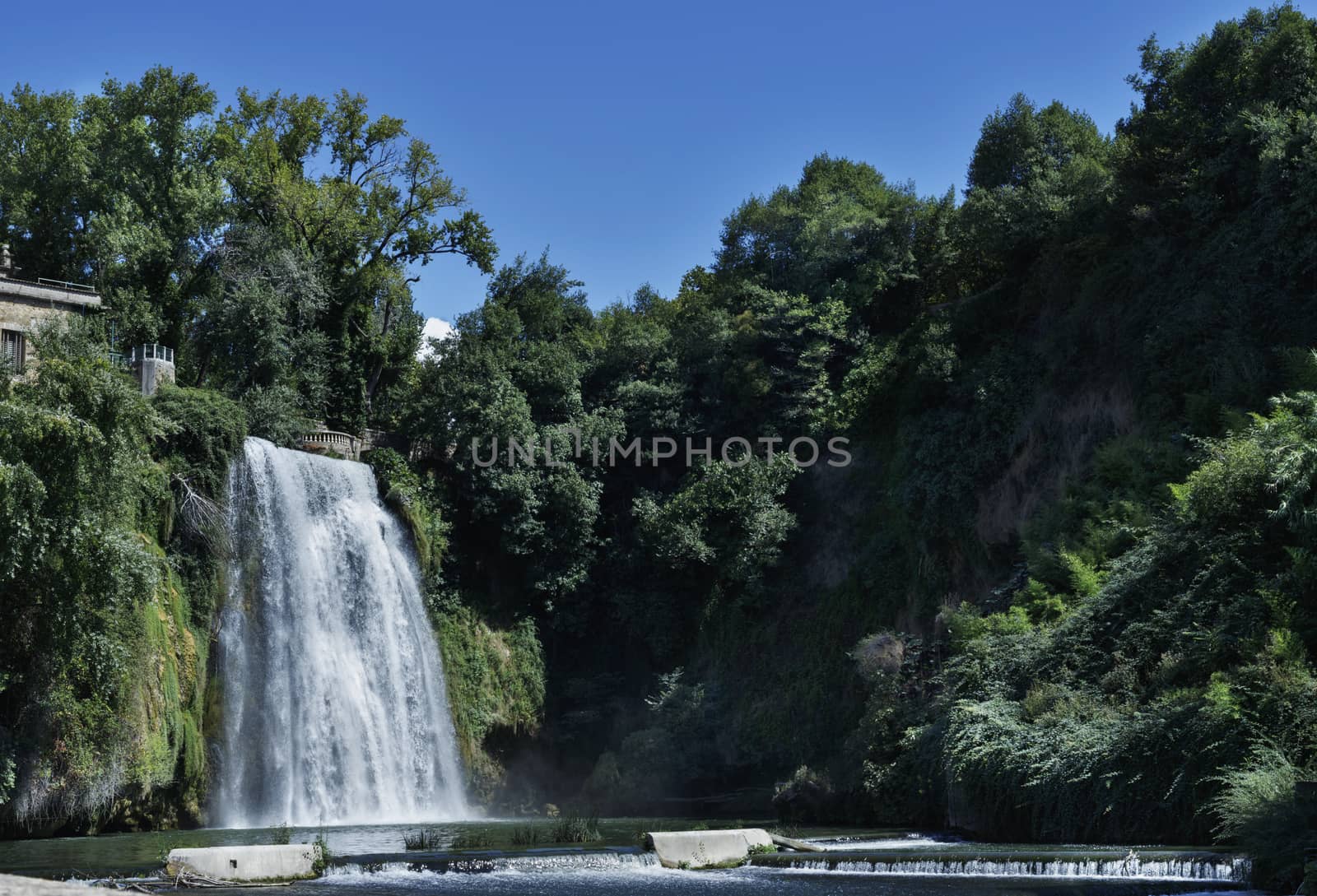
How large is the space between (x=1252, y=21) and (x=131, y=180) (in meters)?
32.4

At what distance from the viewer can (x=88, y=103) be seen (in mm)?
42969

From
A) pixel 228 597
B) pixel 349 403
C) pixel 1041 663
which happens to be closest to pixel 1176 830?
pixel 1041 663

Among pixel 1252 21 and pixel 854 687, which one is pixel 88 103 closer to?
pixel 854 687

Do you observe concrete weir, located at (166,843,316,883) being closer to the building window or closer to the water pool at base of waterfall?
the water pool at base of waterfall

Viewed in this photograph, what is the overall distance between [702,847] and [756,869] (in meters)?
0.86

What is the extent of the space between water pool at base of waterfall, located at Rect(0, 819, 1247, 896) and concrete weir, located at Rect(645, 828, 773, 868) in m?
0.25

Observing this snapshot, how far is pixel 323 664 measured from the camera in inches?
1233

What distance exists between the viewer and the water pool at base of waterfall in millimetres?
15664

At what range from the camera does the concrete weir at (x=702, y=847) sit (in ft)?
62.0

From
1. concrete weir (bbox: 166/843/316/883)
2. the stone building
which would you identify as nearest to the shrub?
concrete weir (bbox: 166/843/316/883)

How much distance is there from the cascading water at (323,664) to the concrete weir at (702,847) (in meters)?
12.8

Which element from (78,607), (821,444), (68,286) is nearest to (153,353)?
(68,286)

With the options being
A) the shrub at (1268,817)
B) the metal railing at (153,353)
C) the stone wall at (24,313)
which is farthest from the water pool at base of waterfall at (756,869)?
the stone wall at (24,313)

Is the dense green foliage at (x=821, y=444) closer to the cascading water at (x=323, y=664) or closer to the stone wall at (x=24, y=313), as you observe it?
the cascading water at (x=323, y=664)
